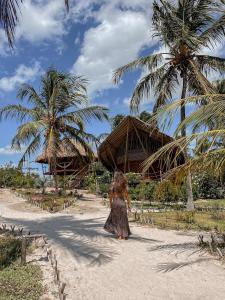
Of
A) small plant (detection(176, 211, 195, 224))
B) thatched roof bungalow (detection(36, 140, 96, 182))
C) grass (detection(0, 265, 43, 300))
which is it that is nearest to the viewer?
grass (detection(0, 265, 43, 300))

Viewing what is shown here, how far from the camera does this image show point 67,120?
75.3 feet

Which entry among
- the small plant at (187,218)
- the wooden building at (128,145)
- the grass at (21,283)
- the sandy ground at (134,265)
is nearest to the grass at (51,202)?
the sandy ground at (134,265)

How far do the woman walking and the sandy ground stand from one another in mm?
263

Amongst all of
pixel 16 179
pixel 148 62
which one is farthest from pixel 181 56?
pixel 16 179

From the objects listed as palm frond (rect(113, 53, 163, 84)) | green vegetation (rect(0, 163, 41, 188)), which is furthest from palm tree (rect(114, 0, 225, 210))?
green vegetation (rect(0, 163, 41, 188))

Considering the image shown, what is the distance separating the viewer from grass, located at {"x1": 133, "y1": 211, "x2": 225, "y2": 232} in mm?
13602

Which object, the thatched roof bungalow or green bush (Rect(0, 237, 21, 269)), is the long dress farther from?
the thatched roof bungalow

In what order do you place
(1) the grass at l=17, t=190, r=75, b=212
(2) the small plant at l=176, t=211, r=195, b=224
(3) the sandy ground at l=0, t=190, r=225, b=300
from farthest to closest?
(1) the grass at l=17, t=190, r=75, b=212 → (2) the small plant at l=176, t=211, r=195, b=224 → (3) the sandy ground at l=0, t=190, r=225, b=300

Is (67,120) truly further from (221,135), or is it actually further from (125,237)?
(221,135)

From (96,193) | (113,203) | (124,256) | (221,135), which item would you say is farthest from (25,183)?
(221,135)

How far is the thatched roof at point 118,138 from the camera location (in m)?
13.3

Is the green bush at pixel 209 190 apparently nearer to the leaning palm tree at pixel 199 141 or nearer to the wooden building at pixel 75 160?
the wooden building at pixel 75 160

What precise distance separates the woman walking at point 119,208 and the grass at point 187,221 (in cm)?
246

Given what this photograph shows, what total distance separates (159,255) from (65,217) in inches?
295
